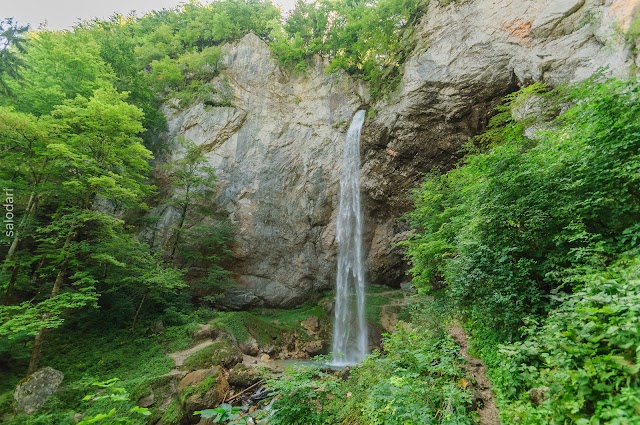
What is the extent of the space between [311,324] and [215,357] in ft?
23.2

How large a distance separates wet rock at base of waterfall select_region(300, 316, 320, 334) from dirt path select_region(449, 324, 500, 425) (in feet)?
37.2

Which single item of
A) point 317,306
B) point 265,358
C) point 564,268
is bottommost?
point 265,358

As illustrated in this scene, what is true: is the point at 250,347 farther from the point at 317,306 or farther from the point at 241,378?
the point at 317,306

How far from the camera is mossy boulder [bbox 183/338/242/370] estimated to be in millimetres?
9555

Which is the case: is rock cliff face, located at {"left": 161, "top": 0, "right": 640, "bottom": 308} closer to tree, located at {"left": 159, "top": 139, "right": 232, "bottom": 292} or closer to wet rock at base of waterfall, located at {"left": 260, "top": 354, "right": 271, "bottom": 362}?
tree, located at {"left": 159, "top": 139, "right": 232, "bottom": 292}

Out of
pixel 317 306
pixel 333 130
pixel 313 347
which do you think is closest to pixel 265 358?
pixel 313 347

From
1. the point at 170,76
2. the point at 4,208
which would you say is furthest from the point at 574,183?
the point at 170,76

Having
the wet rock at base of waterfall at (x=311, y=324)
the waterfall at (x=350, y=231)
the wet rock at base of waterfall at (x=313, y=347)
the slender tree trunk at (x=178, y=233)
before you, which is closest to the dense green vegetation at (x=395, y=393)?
the wet rock at base of waterfall at (x=313, y=347)

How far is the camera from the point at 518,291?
4.30m

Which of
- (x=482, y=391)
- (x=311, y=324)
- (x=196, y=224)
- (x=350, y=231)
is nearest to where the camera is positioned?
(x=482, y=391)

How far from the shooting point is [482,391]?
4.23 m

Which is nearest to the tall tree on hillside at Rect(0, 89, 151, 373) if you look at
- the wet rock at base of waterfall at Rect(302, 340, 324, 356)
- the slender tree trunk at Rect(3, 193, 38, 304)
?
the slender tree trunk at Rect(3, 193, 38, 304)

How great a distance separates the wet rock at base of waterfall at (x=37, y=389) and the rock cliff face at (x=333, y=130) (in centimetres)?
949

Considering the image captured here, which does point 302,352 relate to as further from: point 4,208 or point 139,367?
point 4,208
